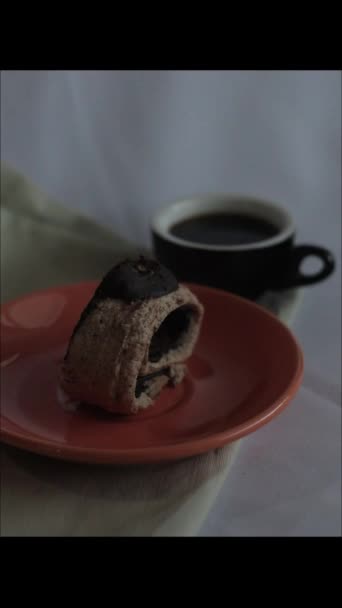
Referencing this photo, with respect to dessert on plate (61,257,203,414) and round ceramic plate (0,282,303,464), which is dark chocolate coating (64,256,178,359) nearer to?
dessert on plate (61,257,203,414)

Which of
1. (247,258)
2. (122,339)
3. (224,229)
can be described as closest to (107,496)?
(122,339)

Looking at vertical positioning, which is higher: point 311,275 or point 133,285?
point 133,285

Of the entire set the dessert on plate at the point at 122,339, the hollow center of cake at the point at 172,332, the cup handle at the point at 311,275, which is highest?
the dessert on plate at the point at 122,339

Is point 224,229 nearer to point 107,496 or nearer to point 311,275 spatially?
point 311,275

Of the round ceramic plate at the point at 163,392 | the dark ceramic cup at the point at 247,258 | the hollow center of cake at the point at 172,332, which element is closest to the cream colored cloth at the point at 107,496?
the round ceramic plate at the point at 163,392

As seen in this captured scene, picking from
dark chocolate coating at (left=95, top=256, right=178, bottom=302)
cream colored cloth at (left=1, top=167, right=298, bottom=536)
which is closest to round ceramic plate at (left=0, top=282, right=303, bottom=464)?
cream colored cloth at (left=1, top=167, right=298, bottom=536)

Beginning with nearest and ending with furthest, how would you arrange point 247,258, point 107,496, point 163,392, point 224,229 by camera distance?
point 107,496
point 163,392
point 247,258
point 224,229

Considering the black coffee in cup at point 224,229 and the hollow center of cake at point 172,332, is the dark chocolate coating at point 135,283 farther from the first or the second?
the black coffee in cup at point 224,229
